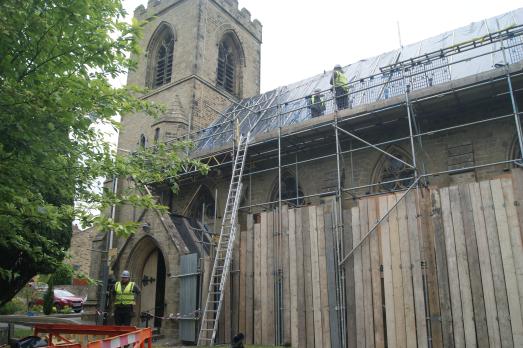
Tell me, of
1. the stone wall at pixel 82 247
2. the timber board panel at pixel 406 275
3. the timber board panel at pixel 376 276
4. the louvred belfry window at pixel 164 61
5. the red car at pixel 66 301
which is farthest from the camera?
the stone wall at pixel 82 247

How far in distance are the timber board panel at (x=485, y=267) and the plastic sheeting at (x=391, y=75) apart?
3476 millimetres

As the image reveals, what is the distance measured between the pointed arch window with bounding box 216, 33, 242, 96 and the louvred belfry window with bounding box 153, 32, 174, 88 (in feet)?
8.99

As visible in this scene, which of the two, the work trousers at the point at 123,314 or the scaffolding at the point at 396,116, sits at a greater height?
the scaffolding at the point at 396,116

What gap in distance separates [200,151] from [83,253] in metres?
28.6

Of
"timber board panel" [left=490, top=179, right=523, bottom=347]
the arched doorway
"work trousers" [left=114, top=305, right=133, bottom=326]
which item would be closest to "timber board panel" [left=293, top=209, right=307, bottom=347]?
"work trousers" [left=114, top=305, right=133, bottom=326]

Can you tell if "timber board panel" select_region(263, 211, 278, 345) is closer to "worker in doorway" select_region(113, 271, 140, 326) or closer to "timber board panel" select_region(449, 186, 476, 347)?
"worker in doorway" select_region(113, 271, 140, 326)

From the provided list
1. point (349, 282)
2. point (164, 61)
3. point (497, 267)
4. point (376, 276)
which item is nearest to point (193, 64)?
point (164, 61)

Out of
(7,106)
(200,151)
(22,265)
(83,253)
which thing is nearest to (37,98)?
(7,106)

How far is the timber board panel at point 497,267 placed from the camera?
874 cm

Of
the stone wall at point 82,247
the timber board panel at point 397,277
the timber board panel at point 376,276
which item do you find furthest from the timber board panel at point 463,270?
the stone wall at point 82,247

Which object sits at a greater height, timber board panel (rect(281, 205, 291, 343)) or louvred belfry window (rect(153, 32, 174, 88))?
louvred belfry window (rect(153, 32, 174, 88))

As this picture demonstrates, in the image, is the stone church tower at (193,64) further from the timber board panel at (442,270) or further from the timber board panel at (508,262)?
the timber board panel at (508,262)

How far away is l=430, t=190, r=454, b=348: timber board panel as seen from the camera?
368 inches

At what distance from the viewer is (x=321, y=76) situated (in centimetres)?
2108
